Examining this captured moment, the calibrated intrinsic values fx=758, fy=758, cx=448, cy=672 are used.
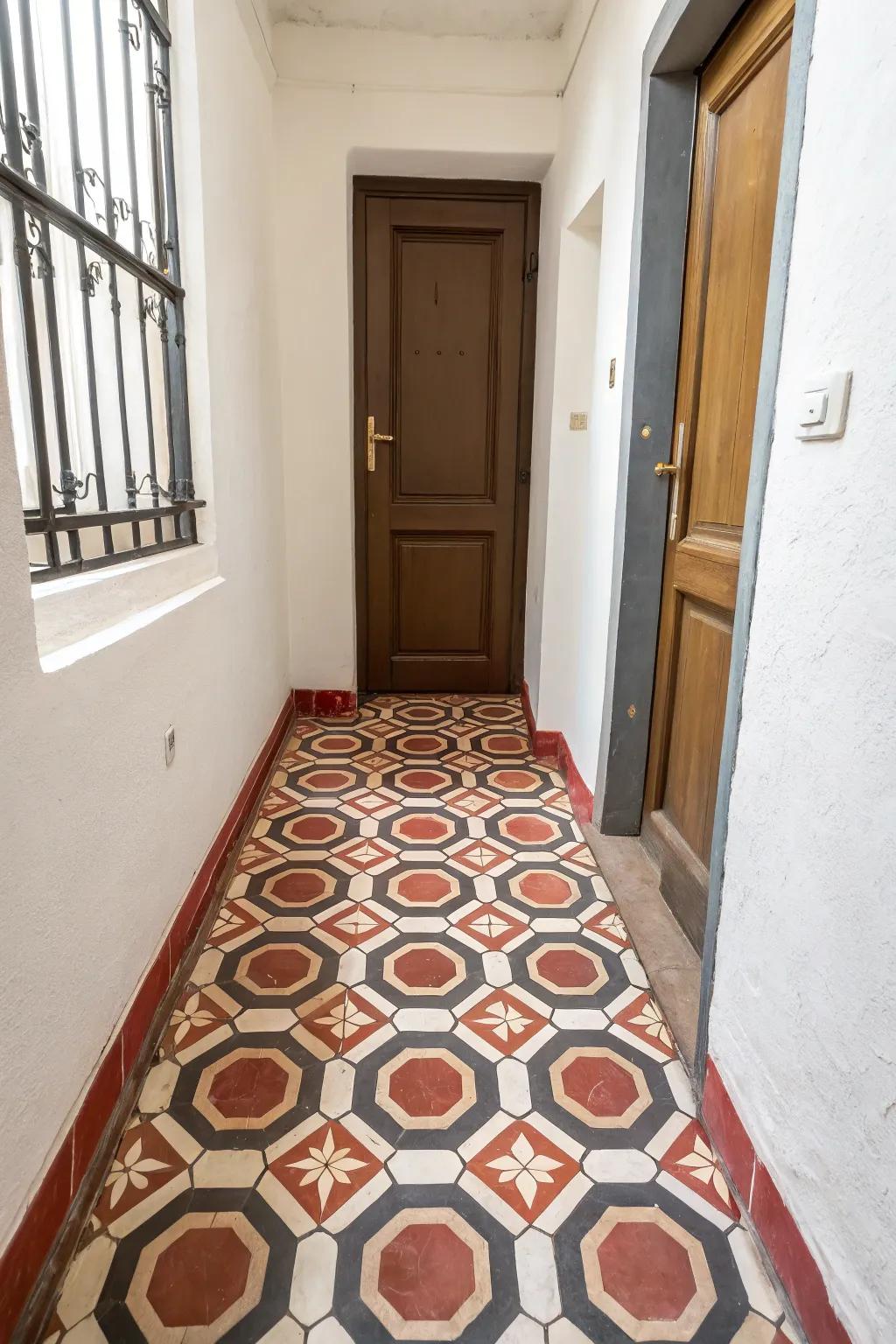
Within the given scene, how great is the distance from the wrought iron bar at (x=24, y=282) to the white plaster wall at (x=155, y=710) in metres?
0.28

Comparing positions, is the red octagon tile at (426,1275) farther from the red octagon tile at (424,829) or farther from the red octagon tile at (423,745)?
the red octagon tile at (423,745)

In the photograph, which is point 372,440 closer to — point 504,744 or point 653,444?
point 504,744

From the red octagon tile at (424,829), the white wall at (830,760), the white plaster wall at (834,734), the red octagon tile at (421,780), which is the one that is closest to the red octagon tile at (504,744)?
the red octagon tile at (421,780)

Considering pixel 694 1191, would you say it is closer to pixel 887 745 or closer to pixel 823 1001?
pixel 823 1001

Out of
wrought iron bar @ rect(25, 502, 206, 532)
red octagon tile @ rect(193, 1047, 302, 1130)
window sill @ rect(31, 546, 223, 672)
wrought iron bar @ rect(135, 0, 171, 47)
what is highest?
wrought iron bar @ rect(135, 0, 171, 47)

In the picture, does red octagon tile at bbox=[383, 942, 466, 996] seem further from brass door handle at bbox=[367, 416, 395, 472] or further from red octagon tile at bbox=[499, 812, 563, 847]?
brass door handle at bbox=[367, 416, 395, 472]

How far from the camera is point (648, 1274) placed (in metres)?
1.09

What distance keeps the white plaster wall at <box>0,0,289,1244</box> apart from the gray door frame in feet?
3.43

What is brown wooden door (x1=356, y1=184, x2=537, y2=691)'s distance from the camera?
Result: 3.42m

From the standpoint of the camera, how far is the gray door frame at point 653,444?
1.33 metres

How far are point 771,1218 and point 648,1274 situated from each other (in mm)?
194

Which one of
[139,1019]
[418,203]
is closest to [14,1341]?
[139,1019]

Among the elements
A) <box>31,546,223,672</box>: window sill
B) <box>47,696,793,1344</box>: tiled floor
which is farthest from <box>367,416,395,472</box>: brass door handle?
<box>47,696,793,1344</box>: tiled floor

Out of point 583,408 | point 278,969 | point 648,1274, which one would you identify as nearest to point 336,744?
point 278,969
